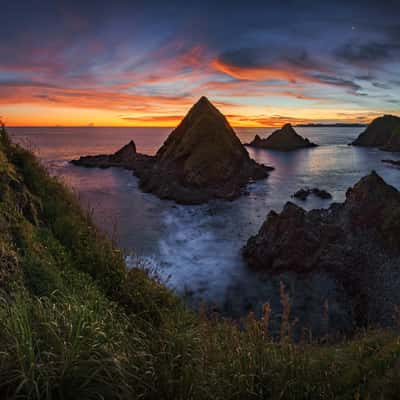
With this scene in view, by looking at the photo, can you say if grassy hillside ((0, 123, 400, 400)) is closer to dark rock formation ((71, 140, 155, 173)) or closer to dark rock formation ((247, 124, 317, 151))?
dark rock formation ((71, 140, 155, 173))

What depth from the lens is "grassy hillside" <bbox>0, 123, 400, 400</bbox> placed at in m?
2.85

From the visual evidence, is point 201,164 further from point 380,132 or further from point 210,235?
point 380,132

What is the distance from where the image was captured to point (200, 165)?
58156mm

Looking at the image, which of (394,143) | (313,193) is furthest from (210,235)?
(394,143)

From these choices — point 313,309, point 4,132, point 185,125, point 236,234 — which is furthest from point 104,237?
point 185,125

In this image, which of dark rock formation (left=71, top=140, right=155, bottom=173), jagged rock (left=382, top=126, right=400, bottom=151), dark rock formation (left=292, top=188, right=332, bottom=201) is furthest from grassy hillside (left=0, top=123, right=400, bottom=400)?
jagged rock (left=382, top=126, right=400, bottom=151)

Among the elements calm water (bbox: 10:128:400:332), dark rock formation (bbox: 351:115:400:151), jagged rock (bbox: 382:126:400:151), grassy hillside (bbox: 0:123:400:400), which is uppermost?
dark rock formation (bbox: 351:115:400:151)

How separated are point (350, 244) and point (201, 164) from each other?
3676cm

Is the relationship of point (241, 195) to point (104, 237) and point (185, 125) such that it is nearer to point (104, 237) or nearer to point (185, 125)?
point (185, 125)

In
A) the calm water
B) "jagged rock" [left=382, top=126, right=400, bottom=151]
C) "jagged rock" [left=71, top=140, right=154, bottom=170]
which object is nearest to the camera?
the calm water

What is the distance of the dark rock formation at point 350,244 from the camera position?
21859 mm

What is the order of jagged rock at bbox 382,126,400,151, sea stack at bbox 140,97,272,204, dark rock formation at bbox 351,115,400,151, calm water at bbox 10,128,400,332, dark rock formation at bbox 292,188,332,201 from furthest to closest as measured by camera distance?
dark rock formation at bbox 351,115,400,151 → jagged rock at bbox 382,126,400,151 → dark rock formation at bbox 292,188,332,201 → sea stack at bbox 140,97,272,204 → calm water at bbox 10,128,400,332

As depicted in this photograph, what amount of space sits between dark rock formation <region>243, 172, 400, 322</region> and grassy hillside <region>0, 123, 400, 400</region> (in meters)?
17.3

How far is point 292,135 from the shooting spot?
159500 mm
